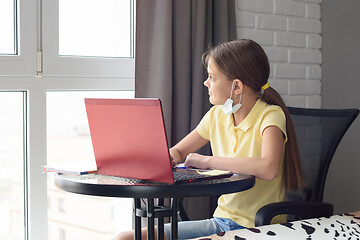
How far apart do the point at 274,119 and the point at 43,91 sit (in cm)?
97

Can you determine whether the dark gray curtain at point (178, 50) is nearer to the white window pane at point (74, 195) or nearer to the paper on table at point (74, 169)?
the white window pane at point (74, 195)

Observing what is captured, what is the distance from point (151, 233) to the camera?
1.50 metres

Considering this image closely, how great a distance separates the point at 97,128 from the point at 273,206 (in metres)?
0.60

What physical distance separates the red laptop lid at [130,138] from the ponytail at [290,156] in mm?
634

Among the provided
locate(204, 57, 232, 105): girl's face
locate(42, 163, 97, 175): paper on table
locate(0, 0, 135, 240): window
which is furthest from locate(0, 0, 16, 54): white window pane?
locate(204, 57, 232, 105): girl's face

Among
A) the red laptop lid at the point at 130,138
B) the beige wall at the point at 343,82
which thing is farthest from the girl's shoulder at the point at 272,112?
the beige wall at the point at 343,82

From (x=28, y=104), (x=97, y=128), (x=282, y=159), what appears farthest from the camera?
(x=28, y=104)

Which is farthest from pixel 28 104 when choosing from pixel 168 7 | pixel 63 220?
pixel 168 7

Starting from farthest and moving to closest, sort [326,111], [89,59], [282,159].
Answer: [89,59] < [326,111] < [282,159]

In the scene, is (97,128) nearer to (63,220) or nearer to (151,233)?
(151,233)

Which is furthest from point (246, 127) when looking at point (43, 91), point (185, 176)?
point (43, 91)

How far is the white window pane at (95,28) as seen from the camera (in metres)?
2.28

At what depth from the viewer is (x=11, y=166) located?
7.18 ft

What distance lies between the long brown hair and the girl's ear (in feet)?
0.05
